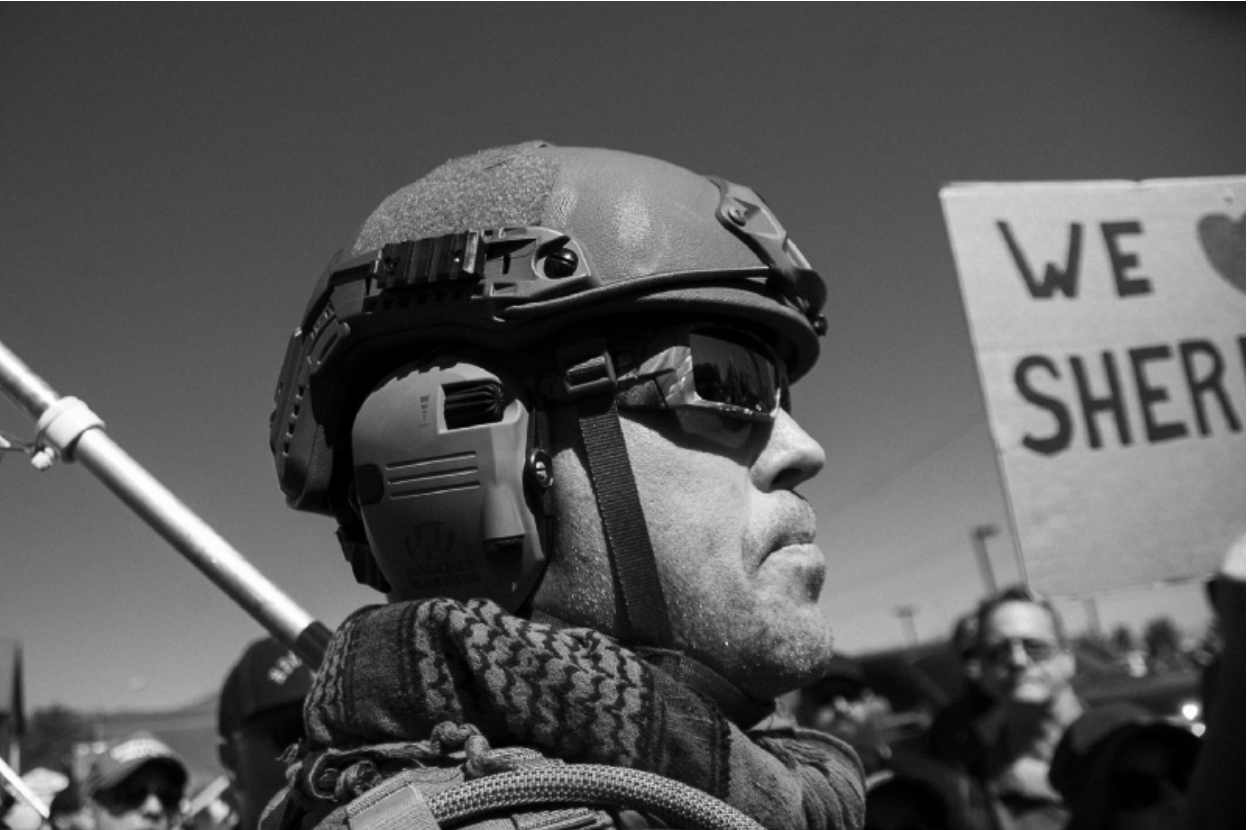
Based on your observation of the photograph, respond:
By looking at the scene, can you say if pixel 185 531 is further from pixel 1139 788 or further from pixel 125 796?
pixel 125 796

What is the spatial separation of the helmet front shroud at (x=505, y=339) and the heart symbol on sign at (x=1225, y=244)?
197cm

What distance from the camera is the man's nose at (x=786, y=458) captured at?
5.39ft

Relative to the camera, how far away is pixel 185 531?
83.7 inches

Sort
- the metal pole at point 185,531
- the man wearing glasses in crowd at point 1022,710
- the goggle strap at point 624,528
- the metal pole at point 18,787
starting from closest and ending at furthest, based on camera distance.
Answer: the goggle strap at point 624,528 < the metal pole at point 185,531 < the metal pole at point 18,787 < the man wearing glasses in crowd at point 1022,710

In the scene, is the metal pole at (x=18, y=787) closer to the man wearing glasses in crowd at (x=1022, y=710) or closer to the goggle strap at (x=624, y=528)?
the goggle strap at (x=624, y=528)

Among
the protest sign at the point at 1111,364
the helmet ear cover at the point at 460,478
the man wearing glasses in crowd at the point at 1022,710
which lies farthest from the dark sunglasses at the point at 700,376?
the man wearing glasses in crowd at the point at 1022,710

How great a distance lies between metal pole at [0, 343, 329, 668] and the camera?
6.97ft

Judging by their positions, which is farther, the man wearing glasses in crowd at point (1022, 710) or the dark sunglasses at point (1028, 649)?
the dark sunglasses at point (1028, 649)

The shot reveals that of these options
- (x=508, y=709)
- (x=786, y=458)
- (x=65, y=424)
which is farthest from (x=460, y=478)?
(x=65, y=424)

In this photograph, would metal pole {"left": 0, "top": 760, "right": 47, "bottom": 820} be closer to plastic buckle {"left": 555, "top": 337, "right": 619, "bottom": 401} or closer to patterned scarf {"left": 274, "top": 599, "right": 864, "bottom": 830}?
patterned scarf {"left": 274, "top": 599, "right": 864, "bottom": 830}

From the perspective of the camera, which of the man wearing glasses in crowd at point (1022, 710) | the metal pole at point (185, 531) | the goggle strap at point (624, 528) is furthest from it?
the man wearing glasses in crowd at point (1022, 710)

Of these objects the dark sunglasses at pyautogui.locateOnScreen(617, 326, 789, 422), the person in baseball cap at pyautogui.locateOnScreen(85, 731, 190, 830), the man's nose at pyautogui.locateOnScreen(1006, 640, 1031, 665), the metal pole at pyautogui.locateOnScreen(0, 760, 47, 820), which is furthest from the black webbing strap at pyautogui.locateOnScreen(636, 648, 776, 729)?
the person in baseball cap at pyautogui.locateOnScreen(85, 731, 190, 830)

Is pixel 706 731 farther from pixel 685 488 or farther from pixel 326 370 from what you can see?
pixel 326 370

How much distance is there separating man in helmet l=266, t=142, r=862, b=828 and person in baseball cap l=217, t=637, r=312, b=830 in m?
2.03
